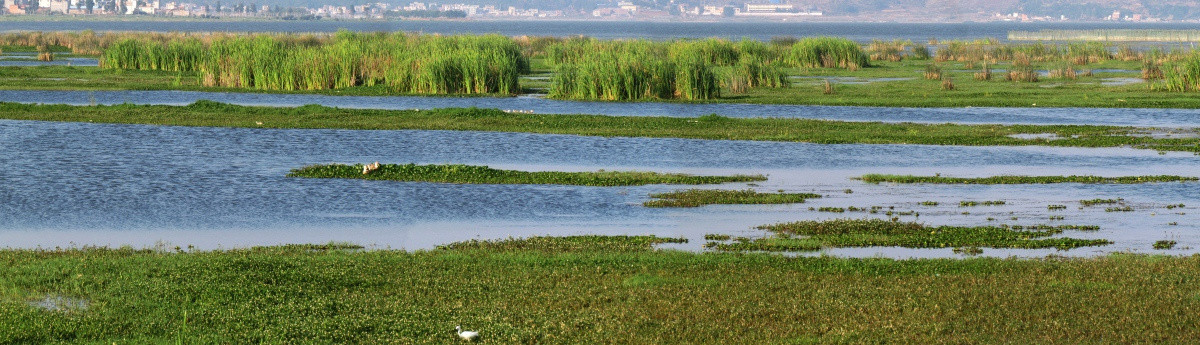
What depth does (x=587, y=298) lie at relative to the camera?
14664 millimetres

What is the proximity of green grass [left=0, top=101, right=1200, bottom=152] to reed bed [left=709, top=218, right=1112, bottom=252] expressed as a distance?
15176 millimetres

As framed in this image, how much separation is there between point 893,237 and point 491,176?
31.8 ft

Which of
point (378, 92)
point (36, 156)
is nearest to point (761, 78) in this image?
point (378, 92)

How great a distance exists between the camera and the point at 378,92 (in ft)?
178

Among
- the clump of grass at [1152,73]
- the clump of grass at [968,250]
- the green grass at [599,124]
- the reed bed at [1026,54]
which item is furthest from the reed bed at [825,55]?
the clump of grass at [968,250]

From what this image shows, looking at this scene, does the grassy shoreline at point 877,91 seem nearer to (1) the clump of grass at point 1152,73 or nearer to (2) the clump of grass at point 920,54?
(1) the clump of grass at point 1152,73

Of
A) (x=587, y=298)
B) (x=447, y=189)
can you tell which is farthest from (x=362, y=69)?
(x=587, y=298)

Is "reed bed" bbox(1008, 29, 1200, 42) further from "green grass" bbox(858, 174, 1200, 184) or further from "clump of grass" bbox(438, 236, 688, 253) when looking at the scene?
"clump of grass" bbox(438, 236, 688, 253)

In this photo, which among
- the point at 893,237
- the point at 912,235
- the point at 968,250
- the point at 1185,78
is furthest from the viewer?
the point at 1185,78

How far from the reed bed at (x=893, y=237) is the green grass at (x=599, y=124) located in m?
15.2

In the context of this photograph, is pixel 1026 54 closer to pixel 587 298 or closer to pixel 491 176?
pixel 491 176

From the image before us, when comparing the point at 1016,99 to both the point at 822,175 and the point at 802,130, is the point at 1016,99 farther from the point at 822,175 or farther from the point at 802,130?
the point at 822,175

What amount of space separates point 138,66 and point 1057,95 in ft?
146

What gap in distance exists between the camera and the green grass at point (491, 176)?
88.4ft
